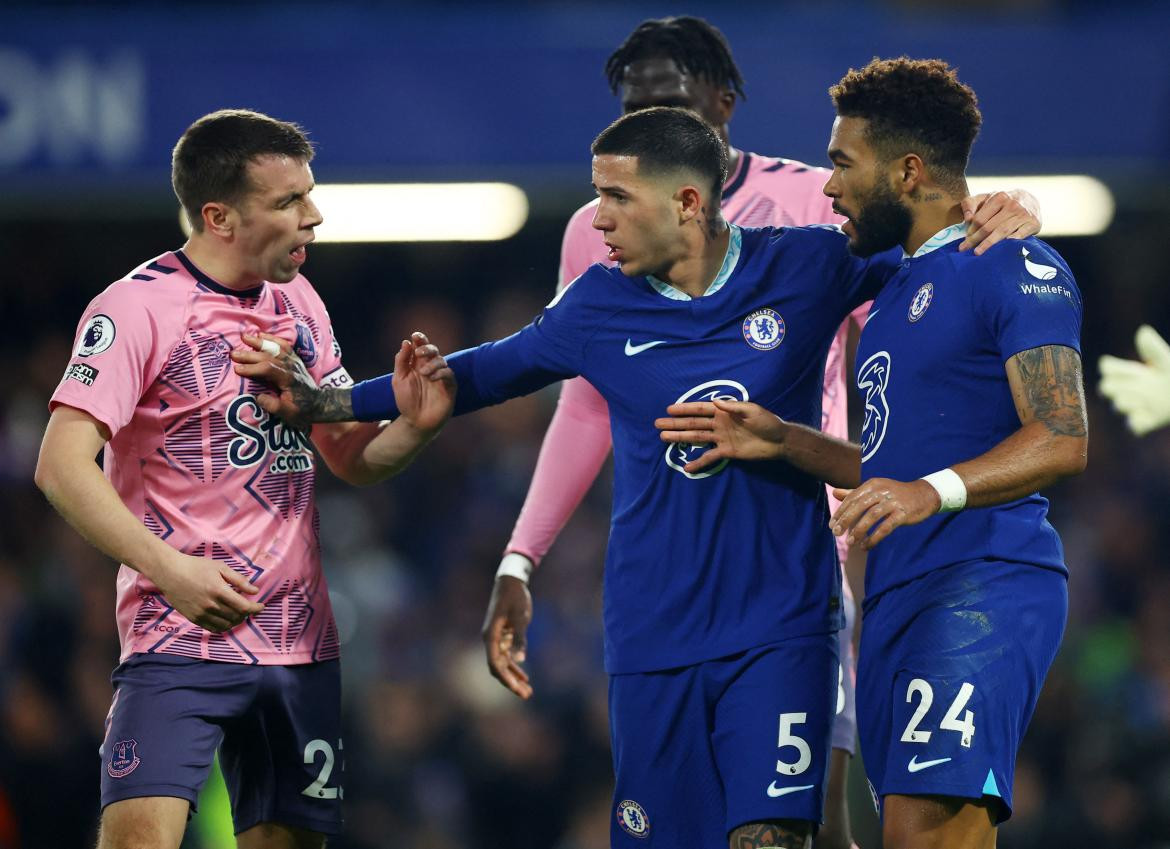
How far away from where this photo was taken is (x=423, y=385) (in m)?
4.30

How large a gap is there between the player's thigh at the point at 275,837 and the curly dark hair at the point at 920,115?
87.6 inches

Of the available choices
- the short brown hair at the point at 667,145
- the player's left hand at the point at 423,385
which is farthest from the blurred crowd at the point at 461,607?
the short brown hair at the point at 667,145

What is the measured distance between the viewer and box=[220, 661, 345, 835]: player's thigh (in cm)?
415

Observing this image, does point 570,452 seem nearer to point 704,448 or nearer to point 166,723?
point 704,448

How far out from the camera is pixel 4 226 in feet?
39.8

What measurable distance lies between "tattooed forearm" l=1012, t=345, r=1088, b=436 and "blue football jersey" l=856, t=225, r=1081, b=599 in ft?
0.10

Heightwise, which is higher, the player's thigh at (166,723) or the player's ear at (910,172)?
the player's ear at (910,172)

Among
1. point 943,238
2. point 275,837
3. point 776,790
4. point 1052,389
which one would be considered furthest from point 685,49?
point 275,837

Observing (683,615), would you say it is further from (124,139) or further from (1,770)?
(124,139)

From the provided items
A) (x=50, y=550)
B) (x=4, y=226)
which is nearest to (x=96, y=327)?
(x=50, y=550)

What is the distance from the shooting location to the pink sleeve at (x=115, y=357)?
3.93 metres

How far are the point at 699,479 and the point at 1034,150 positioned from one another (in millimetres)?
6163

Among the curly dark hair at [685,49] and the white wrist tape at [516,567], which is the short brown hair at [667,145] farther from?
the white wrist tape at [516,567]

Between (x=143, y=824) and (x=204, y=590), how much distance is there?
57cm
